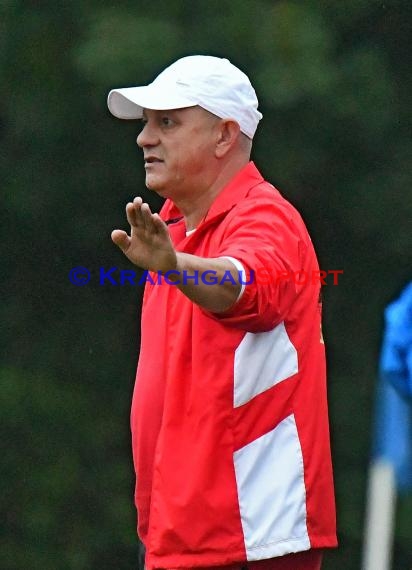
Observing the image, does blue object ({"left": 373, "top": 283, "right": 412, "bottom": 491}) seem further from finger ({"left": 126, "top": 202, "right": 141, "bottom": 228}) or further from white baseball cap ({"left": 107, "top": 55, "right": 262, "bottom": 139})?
white baseball cap ({"left": 107, "top": 55, "right": 262, "bottom": 139})

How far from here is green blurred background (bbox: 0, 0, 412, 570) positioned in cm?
454

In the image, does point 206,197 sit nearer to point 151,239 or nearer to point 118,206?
point 151,239

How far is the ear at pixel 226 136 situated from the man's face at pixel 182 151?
12 mm

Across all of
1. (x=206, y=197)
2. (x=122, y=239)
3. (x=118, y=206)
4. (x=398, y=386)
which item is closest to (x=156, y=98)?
(x=206, y=197)

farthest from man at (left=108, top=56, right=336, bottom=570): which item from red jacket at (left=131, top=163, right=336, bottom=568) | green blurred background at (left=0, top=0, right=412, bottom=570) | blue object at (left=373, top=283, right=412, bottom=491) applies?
green blurred background at (left=0, top=0, right=412, bottom=570)

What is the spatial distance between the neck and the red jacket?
→ 93 millimetres

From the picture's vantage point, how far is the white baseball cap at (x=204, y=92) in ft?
10.3

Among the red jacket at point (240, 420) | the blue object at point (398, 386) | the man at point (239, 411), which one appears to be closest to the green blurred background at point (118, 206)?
the man at point (239, 411)

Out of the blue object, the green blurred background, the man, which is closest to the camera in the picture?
the blue object

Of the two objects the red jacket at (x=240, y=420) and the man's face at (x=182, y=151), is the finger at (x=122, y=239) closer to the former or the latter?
the red jacket at (x=240, y=420)

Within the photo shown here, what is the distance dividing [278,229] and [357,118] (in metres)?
1.85

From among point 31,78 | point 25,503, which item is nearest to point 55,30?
point 31,78

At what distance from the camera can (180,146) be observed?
10.3ft

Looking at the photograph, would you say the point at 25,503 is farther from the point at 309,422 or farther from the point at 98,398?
the point at 309,422
